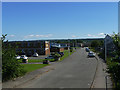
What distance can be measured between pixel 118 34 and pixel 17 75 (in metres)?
11.0

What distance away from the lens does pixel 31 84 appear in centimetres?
1313

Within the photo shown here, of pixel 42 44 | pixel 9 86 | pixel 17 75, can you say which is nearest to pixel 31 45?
pixel 42 44

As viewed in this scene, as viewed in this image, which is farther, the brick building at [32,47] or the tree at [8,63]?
the brick building at [32,47]

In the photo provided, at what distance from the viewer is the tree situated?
1459cm

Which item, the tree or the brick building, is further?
the brick building

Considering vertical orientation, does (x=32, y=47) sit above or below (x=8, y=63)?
above

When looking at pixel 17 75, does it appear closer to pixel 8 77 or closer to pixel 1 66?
pixel 8 77

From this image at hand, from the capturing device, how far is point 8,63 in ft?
48.6

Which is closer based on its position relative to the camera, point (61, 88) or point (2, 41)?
point (61, 88)

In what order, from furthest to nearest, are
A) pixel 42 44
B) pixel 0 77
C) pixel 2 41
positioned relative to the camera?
1. pixel 42 44
2. pixel 2 41
3. pixel 0 77

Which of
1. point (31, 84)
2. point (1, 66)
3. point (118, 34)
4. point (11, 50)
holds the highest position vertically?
point (118, 34)

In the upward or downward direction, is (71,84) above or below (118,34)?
below

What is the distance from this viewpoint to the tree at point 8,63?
1459 cm

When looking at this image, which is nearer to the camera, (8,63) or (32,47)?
(8,63)
